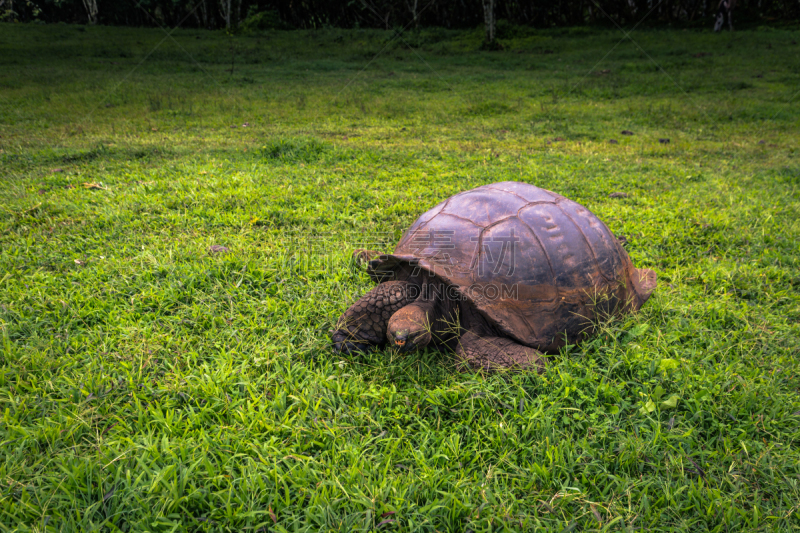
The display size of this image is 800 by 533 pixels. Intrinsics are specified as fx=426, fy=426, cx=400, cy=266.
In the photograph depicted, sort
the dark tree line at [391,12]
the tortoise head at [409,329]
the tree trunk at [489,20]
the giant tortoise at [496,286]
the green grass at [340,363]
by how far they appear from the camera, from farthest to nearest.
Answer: the dark tree line at [391,12]
the tree trunk at [489,20]
the giant tortoise at [496,286]
the tortoise head at [409,329]
the green grass at [340,363]

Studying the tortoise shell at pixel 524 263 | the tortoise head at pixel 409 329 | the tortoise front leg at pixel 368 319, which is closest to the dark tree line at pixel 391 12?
the tortoise shell at pixel 524 263

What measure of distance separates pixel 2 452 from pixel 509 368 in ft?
7.32

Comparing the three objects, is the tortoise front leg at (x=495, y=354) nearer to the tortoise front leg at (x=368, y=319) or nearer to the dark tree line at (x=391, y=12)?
the tortoise front leg at (x=368, y=319)

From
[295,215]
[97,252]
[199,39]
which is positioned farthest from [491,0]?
[97,252]

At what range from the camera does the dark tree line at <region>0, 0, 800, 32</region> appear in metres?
22.4

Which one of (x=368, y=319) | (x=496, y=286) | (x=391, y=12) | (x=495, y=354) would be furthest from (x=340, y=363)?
(x=391, y=12)

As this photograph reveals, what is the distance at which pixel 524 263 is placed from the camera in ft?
7.49

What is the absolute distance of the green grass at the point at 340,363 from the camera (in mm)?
1621

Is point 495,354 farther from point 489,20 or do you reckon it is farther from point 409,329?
point 489,20

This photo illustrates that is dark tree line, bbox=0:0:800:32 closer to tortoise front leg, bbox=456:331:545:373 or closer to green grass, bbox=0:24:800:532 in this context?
green grass, bbox=0:24:800:532

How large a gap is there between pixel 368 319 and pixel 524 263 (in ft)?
2.98

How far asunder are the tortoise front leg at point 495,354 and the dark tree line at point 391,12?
18.7 m

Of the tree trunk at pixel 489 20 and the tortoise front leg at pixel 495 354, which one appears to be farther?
the tree trunk at pixel 489 20

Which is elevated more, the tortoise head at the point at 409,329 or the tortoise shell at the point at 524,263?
the tortoise shell at the point at 524,263
